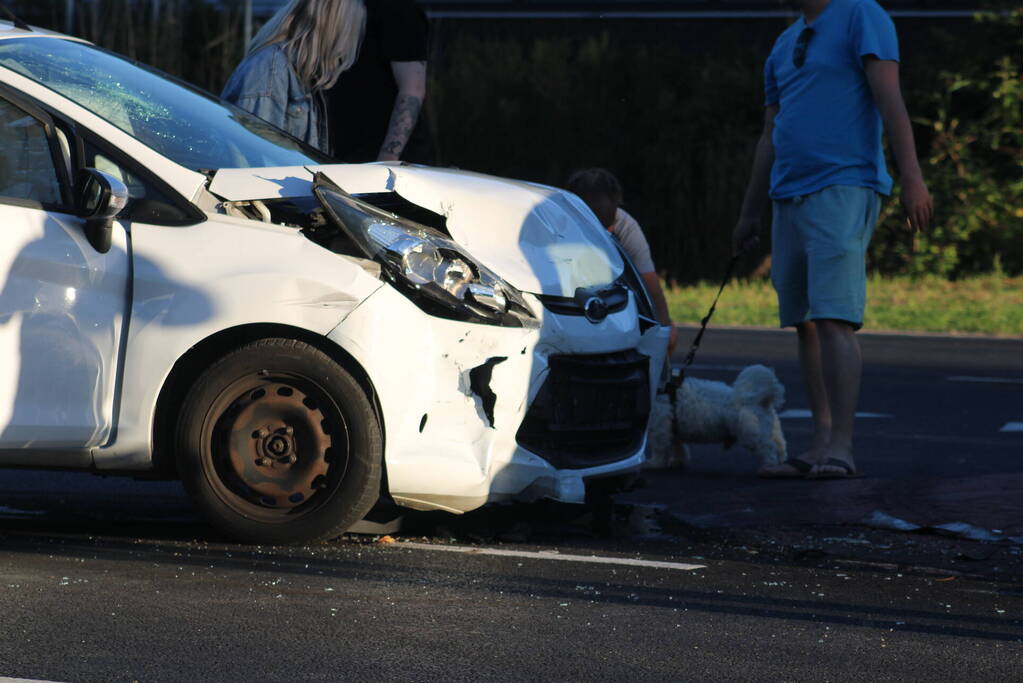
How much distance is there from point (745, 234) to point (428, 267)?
2538mm

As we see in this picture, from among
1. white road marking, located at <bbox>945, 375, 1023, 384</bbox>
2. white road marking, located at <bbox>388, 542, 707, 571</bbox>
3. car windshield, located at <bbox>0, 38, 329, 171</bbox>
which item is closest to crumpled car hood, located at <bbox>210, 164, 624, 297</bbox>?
car windshield, located at <bbox>0, 38, 329, 171</bbox>

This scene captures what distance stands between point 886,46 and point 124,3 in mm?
16447

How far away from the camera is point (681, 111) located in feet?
65.1

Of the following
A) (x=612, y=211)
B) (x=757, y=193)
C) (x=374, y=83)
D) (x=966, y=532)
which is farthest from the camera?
(x=612, y=211)

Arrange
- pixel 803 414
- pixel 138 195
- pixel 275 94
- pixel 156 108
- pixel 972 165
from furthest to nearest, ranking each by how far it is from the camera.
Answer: pixel 972 165 → pixel 803 414 → pixel 275 94 → pixel 156 108 → pixel 138 195

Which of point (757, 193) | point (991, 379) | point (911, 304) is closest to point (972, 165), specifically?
point (911, 304)

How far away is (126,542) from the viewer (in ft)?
18.4

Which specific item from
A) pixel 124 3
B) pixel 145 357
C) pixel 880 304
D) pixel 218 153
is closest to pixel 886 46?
pixel 218 153

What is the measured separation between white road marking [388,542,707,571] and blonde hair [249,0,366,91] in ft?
7.77

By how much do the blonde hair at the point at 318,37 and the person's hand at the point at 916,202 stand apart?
2315 millimetres

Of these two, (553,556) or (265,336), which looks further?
(553,556)

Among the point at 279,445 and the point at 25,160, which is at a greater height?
the point at 25,160

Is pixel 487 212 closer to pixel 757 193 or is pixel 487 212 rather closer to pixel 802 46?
pixel 802 46

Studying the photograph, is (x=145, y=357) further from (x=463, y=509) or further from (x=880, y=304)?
A: (x=880, y=304)
